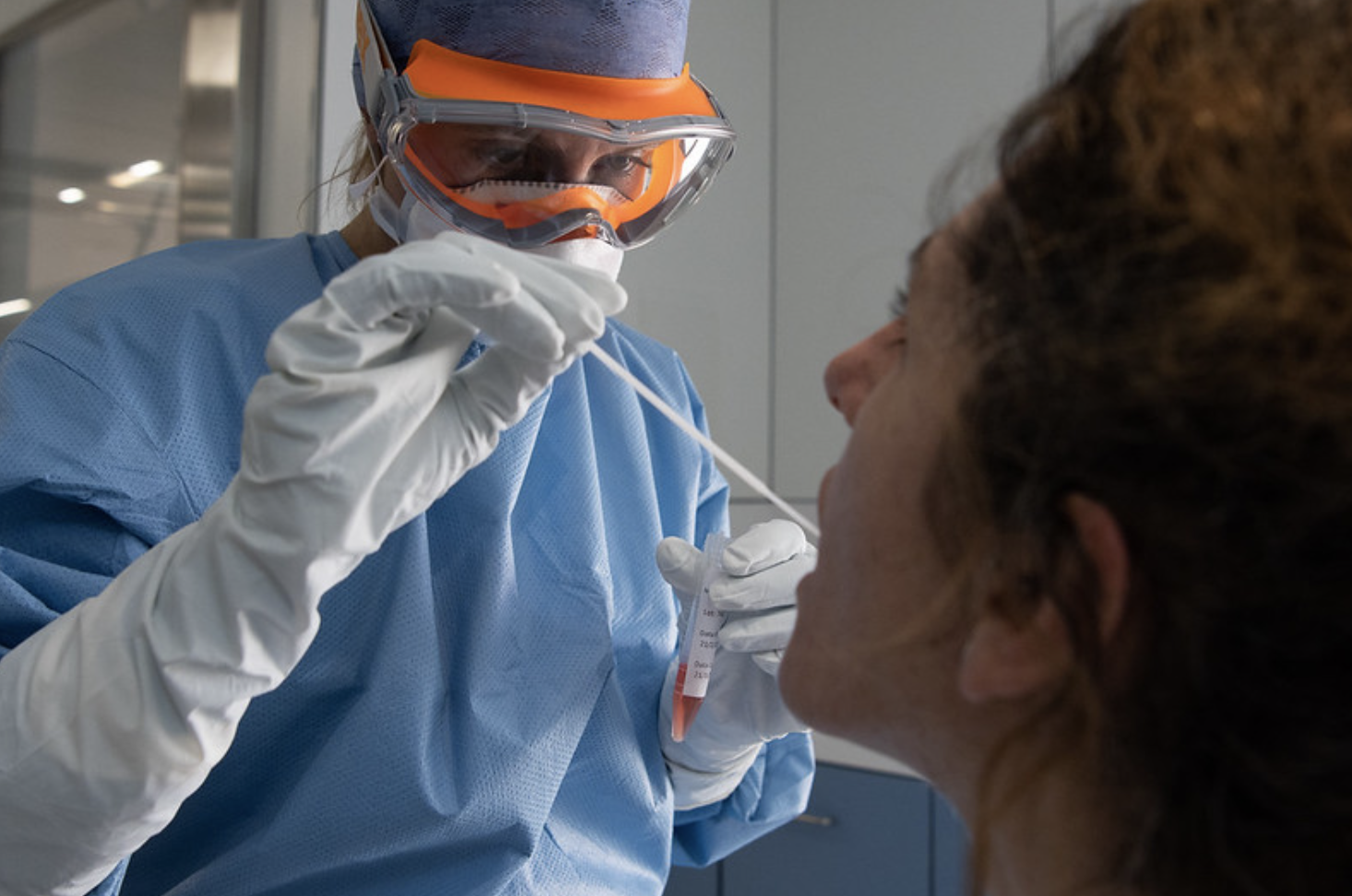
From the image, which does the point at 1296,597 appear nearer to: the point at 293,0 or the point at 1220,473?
the point at 1220,473

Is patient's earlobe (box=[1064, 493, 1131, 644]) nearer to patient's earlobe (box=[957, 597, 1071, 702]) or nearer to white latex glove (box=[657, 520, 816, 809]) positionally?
patient's earlobe (box=[957, 597, 1071, 702])

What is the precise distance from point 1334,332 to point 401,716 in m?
0.82

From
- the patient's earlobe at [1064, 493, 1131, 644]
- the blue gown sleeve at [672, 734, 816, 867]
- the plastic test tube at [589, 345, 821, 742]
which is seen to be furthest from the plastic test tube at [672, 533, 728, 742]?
the patient's earlobe at [1064, 493, 1131, 644]

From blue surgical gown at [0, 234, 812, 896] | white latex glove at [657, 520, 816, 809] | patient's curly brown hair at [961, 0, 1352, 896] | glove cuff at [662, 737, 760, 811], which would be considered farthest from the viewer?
glove cuff at [662, 737, 760, 811]

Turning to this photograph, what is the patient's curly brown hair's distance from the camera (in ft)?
1.68

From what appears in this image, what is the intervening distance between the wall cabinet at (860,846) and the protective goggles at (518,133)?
5.04 ft

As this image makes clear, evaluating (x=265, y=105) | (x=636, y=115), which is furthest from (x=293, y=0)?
(x=636, y=115)

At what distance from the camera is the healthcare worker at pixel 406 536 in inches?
30.7

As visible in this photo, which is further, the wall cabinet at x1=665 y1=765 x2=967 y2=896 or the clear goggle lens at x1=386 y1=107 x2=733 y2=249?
the wall cabinet at x1=665 y1=765 x2=967 y2=896

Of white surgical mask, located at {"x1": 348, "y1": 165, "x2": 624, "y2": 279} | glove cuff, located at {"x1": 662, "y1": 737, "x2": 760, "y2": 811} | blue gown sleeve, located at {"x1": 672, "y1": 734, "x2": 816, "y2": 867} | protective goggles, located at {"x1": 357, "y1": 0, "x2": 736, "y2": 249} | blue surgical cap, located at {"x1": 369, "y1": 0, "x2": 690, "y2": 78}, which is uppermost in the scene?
blue surgical cap, located at {"x1": 369, "y1": 0, "x2": 690, "y2": 78}

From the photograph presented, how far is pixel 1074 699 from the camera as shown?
0.63 m

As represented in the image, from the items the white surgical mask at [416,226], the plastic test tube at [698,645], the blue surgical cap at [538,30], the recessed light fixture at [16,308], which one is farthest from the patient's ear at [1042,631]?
the recessed light fixture at [16,308]

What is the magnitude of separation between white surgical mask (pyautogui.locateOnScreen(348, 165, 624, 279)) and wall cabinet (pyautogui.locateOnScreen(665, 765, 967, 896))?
1483 millimetres

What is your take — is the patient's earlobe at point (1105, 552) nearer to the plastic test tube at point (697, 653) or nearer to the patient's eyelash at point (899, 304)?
the patient's eyelash at point (899, 304)
